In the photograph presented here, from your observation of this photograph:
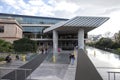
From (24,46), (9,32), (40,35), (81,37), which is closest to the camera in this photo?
(24,46)

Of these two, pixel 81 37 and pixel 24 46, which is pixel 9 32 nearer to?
pixel 24 46

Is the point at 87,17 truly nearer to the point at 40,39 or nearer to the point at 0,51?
the point at 0,51

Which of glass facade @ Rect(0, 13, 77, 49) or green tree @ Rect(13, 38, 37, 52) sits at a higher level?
glass facade @ Rect(0, 13, 77, 49)

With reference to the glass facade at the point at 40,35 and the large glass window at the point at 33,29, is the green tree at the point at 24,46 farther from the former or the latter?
the large glass window at the point at 33,29

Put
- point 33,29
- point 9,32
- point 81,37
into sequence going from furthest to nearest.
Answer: point 33,29
point 81,37
point 9,32

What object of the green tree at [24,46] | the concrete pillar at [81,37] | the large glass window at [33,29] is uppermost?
the large glass window at [33,29]

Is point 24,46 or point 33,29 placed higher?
point 33,29

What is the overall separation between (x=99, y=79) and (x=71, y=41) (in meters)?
76.3

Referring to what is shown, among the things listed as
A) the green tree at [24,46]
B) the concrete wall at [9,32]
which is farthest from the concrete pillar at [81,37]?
the concrete wall at [9,32]

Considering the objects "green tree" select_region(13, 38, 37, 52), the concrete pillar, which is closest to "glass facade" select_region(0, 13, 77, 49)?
the concrete pillar

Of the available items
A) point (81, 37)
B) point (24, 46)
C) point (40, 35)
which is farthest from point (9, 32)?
point (40, 35)

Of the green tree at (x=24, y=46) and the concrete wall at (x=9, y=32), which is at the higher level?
the concrete wall at (x=9, y=32)

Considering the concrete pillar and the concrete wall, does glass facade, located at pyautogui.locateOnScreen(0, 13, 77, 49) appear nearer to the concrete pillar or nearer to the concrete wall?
the concrete pillar

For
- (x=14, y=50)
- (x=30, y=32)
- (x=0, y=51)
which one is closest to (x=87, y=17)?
(x=14, y=50)
